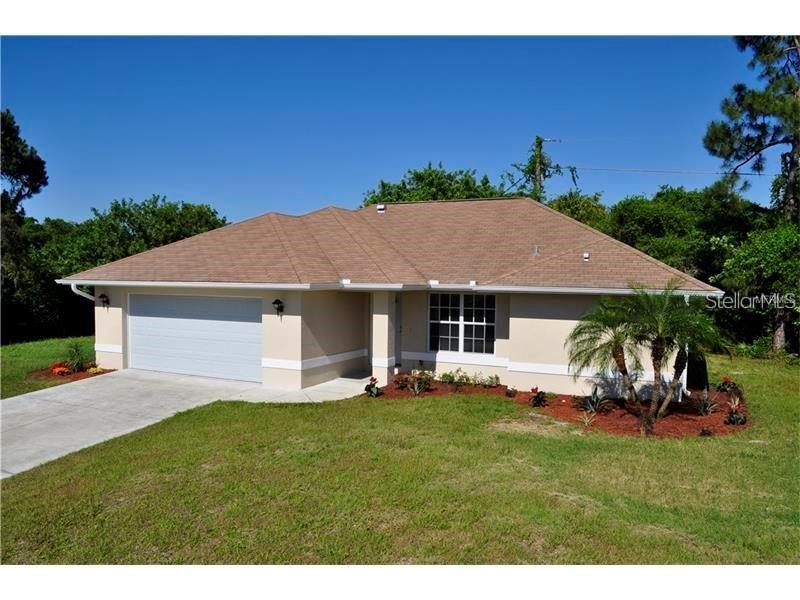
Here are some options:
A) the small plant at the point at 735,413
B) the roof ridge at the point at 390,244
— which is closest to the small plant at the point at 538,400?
the small plant at the point at 735,413

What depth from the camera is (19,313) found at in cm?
2367

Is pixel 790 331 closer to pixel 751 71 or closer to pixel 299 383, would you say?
pixel 751 71

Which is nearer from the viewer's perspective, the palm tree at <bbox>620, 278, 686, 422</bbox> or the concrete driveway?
the concrete driveway

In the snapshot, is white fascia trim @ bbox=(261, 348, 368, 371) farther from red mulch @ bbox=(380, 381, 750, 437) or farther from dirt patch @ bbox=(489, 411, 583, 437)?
dirt patch @ bbox=(489, 411, 583, 437)

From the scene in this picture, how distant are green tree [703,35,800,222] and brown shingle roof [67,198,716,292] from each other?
8.90 meters

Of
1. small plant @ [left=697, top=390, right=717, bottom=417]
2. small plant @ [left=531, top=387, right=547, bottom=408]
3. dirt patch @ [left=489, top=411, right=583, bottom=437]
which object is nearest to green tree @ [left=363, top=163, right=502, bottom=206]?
small plant @ [left=531, top=387, right=547, bottom=408]

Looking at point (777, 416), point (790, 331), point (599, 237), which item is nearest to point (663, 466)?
point (777, 416)

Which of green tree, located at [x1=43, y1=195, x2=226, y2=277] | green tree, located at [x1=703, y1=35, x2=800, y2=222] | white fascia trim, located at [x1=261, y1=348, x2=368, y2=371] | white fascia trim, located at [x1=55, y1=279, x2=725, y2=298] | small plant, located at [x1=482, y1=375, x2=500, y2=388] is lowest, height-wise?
small plant, located at [x1=482, y1=375, x2=500, y2=388]

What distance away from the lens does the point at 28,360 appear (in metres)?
17.4

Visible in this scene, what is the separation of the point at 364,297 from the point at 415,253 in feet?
6.79

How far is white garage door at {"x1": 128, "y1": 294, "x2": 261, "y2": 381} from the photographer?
538 inches

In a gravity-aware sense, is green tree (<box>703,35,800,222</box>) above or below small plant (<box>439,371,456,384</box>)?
above

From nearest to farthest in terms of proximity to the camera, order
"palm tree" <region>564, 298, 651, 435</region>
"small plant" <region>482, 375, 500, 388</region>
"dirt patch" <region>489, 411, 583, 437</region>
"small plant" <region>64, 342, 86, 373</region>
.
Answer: "dirt patch" <region>489, 411, 583, 437</region>, "palm tree" <region>564, 298, 651, 435</region>, "small plant" <region>482, 375, 500, 388</region>, "small plant" <region>64, 342, 86, 373</region>

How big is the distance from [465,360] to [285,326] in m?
4.86
